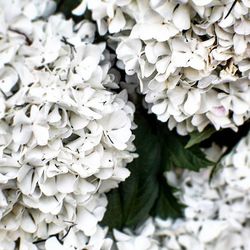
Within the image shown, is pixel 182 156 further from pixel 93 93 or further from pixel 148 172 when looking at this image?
pixel 93 93

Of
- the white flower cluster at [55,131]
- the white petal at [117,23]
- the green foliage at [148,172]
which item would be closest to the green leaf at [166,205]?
the green foliage at [148,172]

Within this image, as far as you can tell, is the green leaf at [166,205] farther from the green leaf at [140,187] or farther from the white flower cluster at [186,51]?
the white flower cluster at [186,51]

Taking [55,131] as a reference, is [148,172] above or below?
below

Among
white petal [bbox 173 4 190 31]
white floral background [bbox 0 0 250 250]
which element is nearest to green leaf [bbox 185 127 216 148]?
white floral background [bbox 0 0 250 250]

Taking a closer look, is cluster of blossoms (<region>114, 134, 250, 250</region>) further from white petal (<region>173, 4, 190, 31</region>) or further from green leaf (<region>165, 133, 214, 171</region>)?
white petal (<region>173, 4, 190, 31</region>)

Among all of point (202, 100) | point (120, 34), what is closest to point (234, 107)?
point (202, 100)

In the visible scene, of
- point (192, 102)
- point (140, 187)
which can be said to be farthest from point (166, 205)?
point (192, 102)
